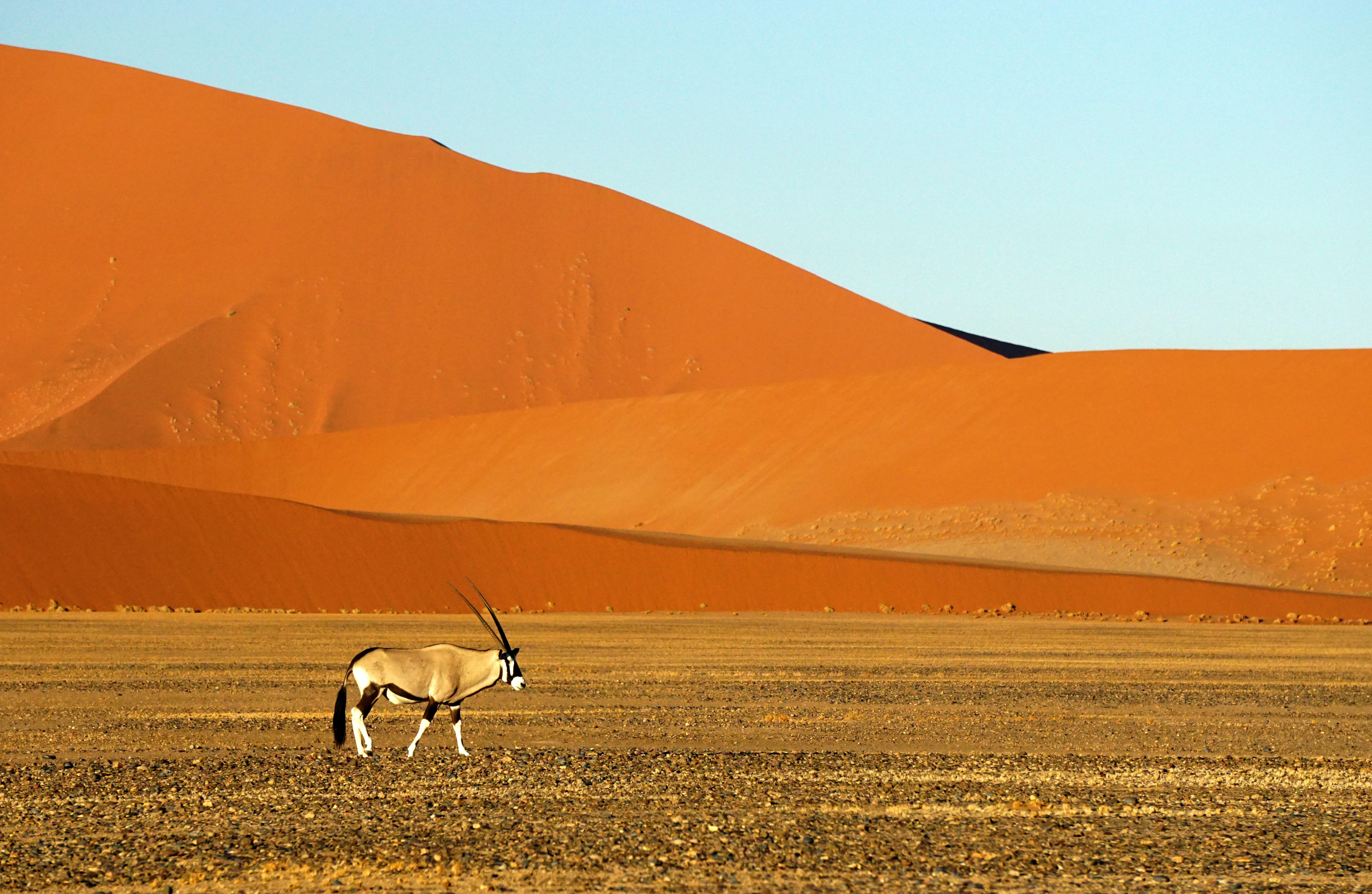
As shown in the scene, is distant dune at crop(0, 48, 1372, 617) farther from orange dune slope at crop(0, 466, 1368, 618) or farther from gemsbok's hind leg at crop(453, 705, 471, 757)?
gemsbok's hind leg at crop(453, 705, 471, 757)

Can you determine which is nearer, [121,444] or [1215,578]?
[1215,578]

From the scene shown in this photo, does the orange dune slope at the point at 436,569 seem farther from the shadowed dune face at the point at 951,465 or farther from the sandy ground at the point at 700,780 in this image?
the sandy ground at the point at 700,780

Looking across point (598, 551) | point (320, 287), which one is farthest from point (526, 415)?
point (598, 551)

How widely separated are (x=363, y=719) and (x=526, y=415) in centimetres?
5329

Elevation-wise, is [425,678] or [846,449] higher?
[846,449]

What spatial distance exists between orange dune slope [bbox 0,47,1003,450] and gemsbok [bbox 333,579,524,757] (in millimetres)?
52310

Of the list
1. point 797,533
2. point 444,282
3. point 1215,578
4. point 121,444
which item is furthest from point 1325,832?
point 444,282

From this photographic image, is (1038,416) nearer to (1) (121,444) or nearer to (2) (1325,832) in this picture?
(1) (121,444)

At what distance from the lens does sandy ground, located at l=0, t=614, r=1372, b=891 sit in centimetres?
742

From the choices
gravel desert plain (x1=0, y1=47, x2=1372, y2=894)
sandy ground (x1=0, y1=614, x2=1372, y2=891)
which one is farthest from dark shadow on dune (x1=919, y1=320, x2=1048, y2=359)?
sandy ground (x1=0, y1=614, x2=1372, y2=891)

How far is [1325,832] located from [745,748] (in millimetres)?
4384

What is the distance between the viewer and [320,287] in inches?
2844

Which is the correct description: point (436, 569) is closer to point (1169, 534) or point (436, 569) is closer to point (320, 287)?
point (1169, 534)

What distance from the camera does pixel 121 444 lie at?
5916cm
